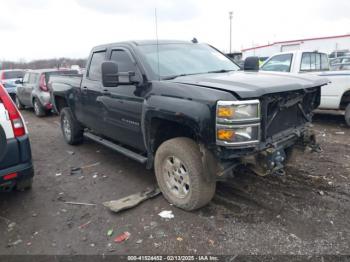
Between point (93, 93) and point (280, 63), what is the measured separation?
A: 5.09 metres

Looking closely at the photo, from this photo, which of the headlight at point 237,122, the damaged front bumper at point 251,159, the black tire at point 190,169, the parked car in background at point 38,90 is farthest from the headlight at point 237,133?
the parked car in background at point 38,90

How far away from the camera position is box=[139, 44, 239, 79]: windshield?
12.4 ft

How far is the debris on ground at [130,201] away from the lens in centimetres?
355

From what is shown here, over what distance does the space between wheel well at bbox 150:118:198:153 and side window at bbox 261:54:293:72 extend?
16.4 feet

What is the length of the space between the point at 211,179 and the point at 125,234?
107 cm

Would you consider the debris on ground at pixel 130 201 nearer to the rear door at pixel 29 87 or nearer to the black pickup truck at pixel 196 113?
the black pickup truck at pixel 196 113

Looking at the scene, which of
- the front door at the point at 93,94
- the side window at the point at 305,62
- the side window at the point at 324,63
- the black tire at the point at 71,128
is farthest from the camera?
the side window at the point at 324,63

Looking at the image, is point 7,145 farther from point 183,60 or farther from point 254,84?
point 254,84

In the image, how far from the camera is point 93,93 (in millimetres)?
4895

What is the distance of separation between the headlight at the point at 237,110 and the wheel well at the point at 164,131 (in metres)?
0.79

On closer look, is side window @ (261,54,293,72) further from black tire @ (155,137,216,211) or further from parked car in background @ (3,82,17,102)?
parked car in background @ (3,82,17,102)

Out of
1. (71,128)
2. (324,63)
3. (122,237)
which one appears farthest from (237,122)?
(324,63)

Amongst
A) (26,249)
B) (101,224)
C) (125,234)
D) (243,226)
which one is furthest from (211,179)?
(26,249)

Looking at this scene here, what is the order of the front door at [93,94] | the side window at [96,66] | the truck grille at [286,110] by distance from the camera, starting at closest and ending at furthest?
the truck grille at [286,110]
the front door at [93,94]
the side window at [96,66]
